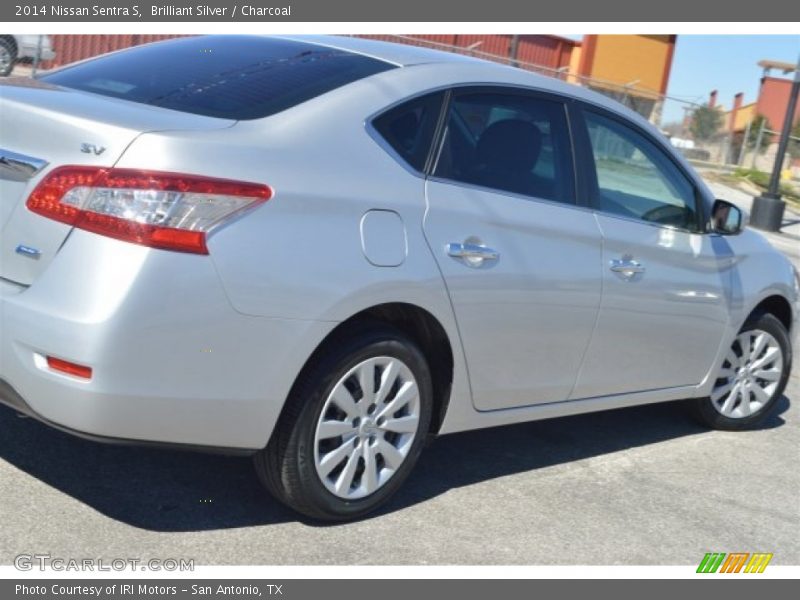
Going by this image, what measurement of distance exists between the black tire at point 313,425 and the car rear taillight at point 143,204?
2.10 feet

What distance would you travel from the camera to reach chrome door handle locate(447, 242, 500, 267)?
13.0ft

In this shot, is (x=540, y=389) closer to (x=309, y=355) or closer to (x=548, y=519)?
(x=548, y=519)

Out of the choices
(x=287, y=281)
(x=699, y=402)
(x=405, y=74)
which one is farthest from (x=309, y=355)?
(x=699, y=402)

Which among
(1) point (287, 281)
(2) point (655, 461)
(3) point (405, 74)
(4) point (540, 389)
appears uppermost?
(3) point (405, 74)

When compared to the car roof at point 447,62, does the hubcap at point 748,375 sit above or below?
below

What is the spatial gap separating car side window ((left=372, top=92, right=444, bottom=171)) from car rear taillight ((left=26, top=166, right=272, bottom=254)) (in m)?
0.80

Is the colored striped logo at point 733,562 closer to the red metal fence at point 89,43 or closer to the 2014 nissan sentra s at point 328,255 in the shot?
the 2014 nissan sentra s at point 328,255

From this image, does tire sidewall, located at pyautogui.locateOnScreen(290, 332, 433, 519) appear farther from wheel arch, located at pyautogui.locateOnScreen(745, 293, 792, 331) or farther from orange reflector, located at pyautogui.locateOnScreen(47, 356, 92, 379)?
wheel arch, located at pyautogui.locateOnScreen(745, 293, 792, 331)

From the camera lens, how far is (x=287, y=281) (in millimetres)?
3428

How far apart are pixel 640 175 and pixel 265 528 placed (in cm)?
255

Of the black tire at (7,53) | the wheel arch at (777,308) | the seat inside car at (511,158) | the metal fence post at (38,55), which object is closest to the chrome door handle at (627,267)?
the seat inside car at (511,158)

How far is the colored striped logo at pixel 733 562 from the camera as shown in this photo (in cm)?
411
